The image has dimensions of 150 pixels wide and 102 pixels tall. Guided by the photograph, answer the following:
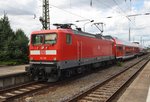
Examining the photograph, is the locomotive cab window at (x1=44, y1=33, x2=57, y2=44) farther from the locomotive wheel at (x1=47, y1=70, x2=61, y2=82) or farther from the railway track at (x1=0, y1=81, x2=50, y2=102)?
the railway track at (x1=0, y1=81, x2=50, y2=102)

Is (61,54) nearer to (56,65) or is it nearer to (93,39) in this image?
(56,65)

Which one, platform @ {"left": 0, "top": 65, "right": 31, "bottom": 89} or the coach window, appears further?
the coach window

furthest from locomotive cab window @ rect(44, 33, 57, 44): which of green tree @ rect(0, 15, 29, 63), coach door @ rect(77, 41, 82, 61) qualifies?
Answer: green tree @ rect(0, 15, 29, 63)

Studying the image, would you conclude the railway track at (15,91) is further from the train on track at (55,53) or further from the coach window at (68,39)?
the coach window at (68,39)

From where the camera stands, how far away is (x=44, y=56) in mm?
15609

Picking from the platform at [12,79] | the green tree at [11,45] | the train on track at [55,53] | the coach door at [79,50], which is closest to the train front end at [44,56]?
the train on track at [55,53]

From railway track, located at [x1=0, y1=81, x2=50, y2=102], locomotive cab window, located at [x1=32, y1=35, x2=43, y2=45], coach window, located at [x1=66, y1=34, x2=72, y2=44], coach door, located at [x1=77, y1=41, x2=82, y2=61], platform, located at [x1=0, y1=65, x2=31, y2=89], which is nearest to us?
railway track, located at [x1=0, y1=81, x2=50, y2=102]

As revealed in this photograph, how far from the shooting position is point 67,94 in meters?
12.6

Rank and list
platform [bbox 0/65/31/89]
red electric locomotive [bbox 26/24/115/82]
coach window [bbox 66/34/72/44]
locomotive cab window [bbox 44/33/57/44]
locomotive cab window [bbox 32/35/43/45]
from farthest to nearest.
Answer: locomotive cab window [bbox 32/35/43/45], coach window [bbox 66/34/72/44], locomotive cab window [bbox 44/33/57/44], red electric locomotive [bbox 26/24/115/82], platform [bbox 0/65/31/89]

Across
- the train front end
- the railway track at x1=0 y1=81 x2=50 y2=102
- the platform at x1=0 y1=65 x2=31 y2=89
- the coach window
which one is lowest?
the railway track at x1=0 y1=81 x2=50 y2=102

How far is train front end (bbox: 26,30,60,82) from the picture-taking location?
49.8 ft

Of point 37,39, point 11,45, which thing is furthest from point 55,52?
point 11,45

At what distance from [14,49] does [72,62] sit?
15.7 m

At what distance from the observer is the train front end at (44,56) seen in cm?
1518
